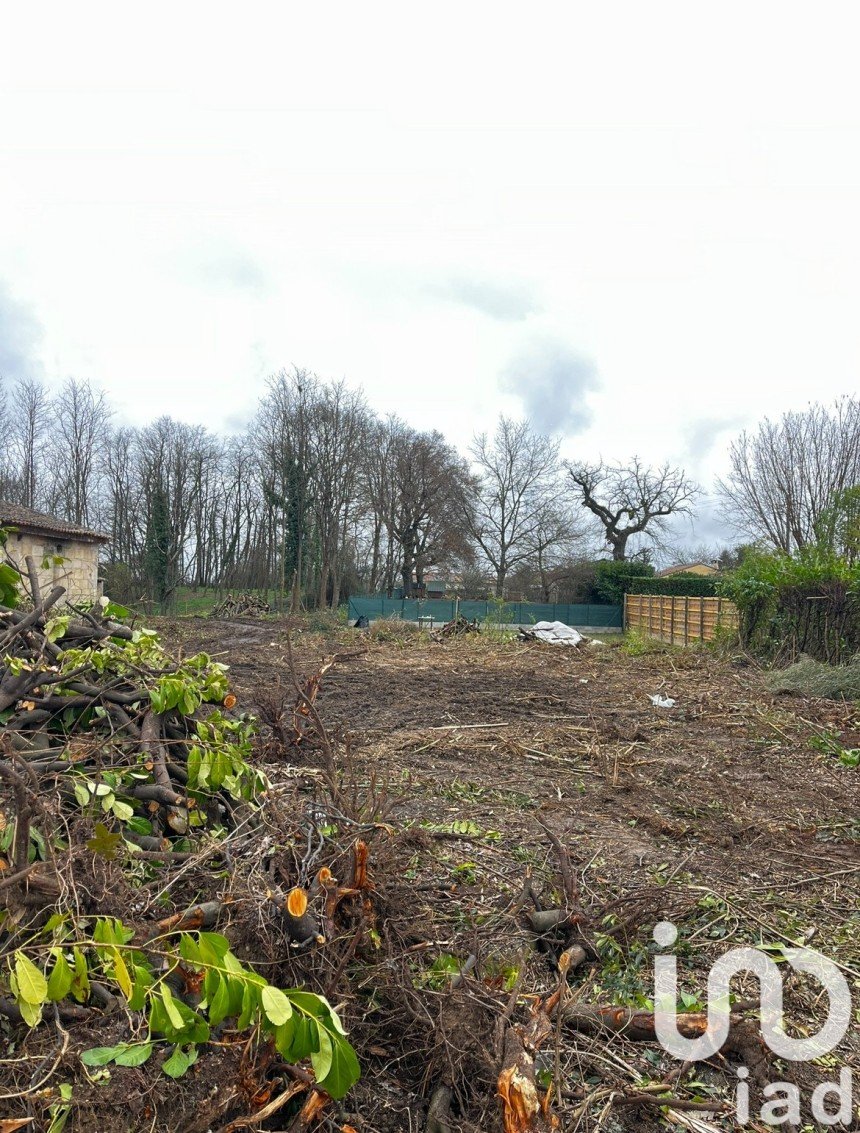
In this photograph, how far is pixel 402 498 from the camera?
36625 millimetres

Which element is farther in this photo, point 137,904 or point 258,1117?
point 137,904

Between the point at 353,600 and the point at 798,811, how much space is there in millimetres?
25121

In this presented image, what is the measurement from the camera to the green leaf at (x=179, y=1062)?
161 cm

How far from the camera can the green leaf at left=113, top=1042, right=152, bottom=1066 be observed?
1.58m

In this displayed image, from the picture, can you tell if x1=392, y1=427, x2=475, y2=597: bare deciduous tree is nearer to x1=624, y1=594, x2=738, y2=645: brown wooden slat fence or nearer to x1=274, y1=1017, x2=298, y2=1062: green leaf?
x1=624, y1=594, x2=738, y2=645: brown wooden slat fence

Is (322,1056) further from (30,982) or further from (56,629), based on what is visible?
(56,629)

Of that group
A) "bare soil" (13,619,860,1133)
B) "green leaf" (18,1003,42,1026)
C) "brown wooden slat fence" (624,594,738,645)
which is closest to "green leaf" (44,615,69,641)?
"bare soil" (13,619,860,1133)

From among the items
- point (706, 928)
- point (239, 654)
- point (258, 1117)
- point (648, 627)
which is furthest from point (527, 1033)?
point (648, 627)

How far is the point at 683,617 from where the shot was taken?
803 inches

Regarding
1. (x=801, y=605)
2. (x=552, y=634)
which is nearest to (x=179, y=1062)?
(x=801, y=605)

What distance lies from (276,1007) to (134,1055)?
2.02ft

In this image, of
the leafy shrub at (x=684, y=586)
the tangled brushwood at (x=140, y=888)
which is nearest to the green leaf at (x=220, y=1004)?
the tangled brushwood at (x=140, y=888)

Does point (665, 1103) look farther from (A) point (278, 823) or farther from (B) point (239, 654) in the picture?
(B) point (239, 654)

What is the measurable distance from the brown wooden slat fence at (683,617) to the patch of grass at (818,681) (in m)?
4.29
